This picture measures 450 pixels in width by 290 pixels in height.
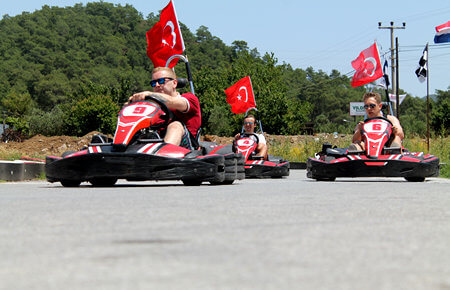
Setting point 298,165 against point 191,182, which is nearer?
point 191,182

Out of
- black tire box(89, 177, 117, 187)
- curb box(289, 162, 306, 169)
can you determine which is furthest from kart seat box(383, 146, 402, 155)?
curb box(289, 162, 306, 169)

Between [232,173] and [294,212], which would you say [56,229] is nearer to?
[294,212]

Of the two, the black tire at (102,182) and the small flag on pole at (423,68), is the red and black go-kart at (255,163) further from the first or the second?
the small flag on pole at (423,68)

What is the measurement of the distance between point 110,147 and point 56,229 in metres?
5.72

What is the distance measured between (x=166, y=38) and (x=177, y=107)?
19.8 ft

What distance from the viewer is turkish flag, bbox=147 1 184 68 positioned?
1638 cm

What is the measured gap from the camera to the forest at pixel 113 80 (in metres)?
78.4

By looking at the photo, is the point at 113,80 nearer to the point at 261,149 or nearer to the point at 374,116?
the point at 261,149

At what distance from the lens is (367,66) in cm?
2438

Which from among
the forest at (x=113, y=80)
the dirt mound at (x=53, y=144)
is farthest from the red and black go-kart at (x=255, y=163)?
the dirt mound at (x=53, y=144)

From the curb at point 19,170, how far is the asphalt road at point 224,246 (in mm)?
7575

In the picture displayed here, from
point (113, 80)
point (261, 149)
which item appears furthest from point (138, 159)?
point (113, 80)

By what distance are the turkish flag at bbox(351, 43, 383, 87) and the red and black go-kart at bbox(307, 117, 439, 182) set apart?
420 inches

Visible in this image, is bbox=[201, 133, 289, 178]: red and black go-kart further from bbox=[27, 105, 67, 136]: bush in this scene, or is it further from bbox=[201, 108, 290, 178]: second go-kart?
bbox=[27, 105, 67, 136]: bush
